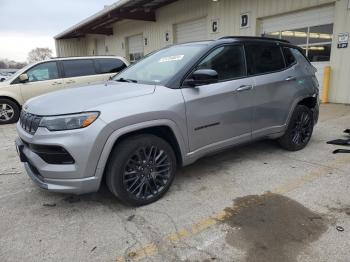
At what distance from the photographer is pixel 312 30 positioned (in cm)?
924

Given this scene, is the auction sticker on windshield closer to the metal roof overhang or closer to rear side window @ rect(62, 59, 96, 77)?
rear side window @ rect(62, 59, 96, 77)

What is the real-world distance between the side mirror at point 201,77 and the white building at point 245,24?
7203 millimetres

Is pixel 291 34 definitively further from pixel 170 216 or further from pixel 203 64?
pixel 170 216

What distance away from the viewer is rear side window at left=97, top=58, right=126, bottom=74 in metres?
8.78

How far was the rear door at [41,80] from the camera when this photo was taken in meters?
8.31

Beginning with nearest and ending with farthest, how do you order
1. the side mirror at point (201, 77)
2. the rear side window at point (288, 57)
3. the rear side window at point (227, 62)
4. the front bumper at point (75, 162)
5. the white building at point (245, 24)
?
the front bumper at point (75, 162) < the side mirror at point (201, 77) < the rear side window at point (227, 62) < the rear side window at point (288, 57) < the white building at point (245, 24)

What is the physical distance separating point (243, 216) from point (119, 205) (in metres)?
1.30

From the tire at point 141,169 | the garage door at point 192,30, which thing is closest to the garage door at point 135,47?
the garage door at point 192,30

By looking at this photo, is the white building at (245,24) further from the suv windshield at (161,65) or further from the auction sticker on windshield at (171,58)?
the auction sticker on windshield at (171,58)

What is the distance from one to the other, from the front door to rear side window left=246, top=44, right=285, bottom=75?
15 cm

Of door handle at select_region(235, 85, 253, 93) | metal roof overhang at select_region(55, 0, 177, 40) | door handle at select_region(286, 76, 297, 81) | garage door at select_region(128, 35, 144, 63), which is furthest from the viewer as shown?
garage door at select_region(128, 35, 144, 63)

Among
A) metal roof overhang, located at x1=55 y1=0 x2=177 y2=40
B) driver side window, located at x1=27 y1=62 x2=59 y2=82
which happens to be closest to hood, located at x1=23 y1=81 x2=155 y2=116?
driver side window, located at x1=27 y1=62 x2=59 y2=82

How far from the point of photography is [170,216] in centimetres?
290

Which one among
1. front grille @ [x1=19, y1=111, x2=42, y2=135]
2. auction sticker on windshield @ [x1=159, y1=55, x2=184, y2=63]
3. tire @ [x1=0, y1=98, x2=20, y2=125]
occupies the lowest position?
tire @ [x1=0, y1=98, x2=20, y2=125]
